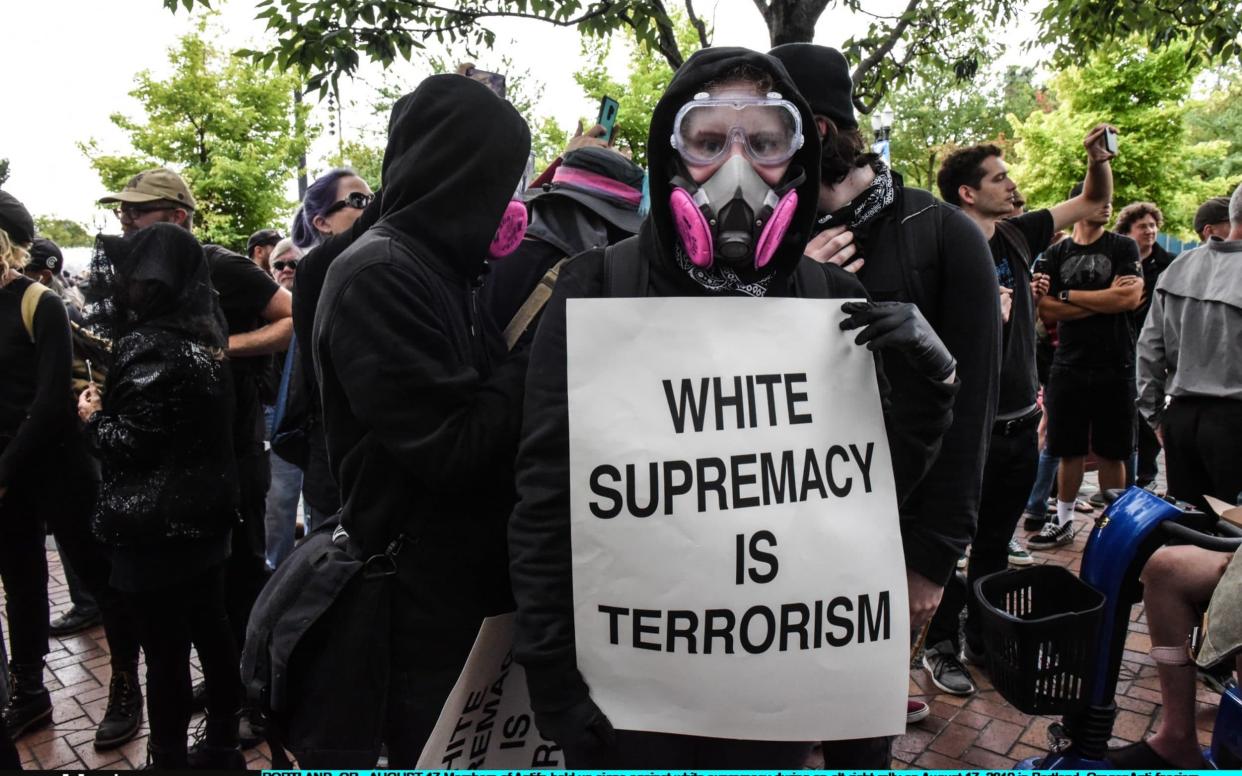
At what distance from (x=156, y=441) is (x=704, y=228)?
2082 millimetres

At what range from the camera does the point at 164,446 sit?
2.71 m

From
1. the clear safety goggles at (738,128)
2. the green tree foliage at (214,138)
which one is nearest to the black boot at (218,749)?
the clear safety goggles at (738,128)

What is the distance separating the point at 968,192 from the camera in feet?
12.2

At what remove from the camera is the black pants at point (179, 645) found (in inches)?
110

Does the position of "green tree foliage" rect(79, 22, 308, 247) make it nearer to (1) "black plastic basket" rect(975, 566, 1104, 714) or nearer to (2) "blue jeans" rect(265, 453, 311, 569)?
(2) "blue jeans" rect(265, 453, 311, 569)

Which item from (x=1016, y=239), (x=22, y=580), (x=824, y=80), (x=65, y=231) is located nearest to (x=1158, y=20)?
(x=1016, y=239)

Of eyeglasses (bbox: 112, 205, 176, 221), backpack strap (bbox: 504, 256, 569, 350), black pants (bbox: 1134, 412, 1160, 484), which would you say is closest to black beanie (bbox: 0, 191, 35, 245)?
eyeglasses (bbox: 112, 205, 176, 221)

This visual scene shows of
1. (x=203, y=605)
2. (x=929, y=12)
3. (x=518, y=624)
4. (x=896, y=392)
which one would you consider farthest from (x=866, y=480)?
(x=929, y=12)

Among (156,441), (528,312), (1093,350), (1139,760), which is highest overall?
(528,312)

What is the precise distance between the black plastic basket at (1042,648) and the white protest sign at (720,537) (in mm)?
1033

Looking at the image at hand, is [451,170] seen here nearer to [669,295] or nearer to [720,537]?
[669,295]

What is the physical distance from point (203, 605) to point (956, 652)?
3.08 meters

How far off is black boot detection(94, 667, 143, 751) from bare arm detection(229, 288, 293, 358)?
55.4 inches

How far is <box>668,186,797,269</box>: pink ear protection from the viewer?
59.1 inches
